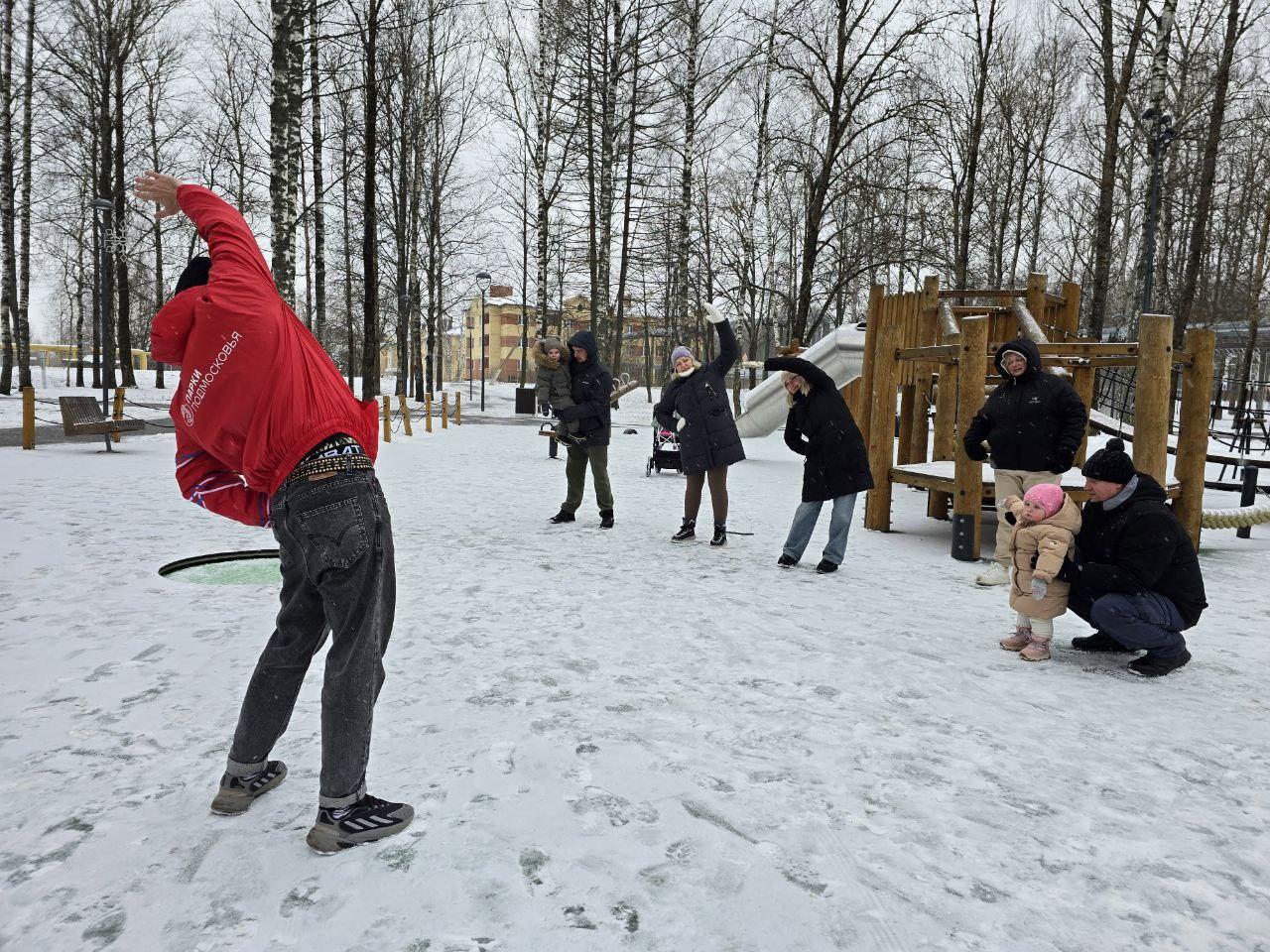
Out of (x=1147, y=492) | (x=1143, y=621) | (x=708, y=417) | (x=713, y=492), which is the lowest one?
(x=1143, y=621)

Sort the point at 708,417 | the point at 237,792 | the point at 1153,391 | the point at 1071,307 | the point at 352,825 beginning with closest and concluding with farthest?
the point at 352,825
the point at 237,792
the point at 1153,391
the point at 708,417
the point at 1071,307

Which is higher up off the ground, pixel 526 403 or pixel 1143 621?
pixel 526 403

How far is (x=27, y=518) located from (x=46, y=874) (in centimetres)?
624

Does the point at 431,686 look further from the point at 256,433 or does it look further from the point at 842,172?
the point at 842,172

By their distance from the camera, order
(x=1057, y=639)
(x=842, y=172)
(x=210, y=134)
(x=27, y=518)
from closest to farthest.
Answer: (x=1057, y=639) < (x=27, y=518) < (x=842, y=172) < (x=210, y=134)

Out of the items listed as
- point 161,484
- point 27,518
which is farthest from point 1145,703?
point 161,484

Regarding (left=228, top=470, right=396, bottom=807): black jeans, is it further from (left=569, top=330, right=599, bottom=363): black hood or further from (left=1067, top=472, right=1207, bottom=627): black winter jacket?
(left=569, top=330, right=599, bottom=363): black hood

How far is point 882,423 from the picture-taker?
832 centimetres

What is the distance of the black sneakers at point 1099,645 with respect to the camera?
15.0ft

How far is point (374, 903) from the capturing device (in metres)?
2.22

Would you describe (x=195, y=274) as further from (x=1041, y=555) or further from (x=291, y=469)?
(x=1041, y=555)

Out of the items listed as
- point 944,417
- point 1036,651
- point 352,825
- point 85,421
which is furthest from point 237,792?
point 85,421

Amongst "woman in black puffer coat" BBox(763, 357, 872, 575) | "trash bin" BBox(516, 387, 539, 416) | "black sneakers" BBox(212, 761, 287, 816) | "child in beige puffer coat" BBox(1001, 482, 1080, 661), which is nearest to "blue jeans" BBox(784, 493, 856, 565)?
"woman in black puffer coat" BBox(763, 357, 872, 575)

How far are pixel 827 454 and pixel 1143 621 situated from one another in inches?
110
